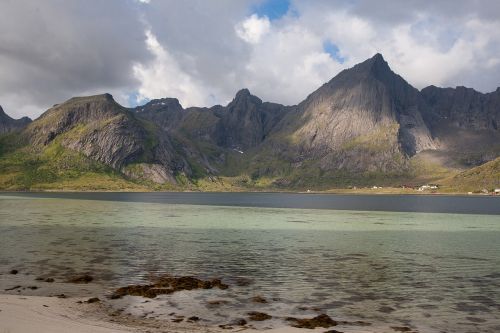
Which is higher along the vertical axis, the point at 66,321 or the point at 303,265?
the point at 66,321

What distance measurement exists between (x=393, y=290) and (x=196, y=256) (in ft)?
84.2

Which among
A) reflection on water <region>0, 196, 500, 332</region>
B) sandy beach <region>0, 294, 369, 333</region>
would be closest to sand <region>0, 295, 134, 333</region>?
sandy beach <region>0, 294, 369, 333</region>

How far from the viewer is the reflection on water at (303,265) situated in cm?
3130

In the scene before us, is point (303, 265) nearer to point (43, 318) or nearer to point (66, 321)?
point (66, 321)

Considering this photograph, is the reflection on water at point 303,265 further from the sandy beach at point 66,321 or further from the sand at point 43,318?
the sand at point 43,318

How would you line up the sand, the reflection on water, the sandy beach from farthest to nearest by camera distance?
the reflection on water < the sandy beach < the sand

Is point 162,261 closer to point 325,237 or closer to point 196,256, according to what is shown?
point 196,256

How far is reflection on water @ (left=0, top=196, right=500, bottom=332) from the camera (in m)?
31.3

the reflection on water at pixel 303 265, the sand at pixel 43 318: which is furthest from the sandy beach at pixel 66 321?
the reflection on water at pixel 303 265

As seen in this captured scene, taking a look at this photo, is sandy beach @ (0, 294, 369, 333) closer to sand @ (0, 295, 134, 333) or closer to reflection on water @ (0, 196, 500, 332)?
sand @ (0, 295, 134, 333)

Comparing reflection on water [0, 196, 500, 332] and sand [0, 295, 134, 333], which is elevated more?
sand [0, 295, 134, 333]

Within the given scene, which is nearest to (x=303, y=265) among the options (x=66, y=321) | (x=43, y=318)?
(x=66, y=321)

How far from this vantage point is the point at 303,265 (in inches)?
1921

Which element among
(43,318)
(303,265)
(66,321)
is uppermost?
(43,318)
